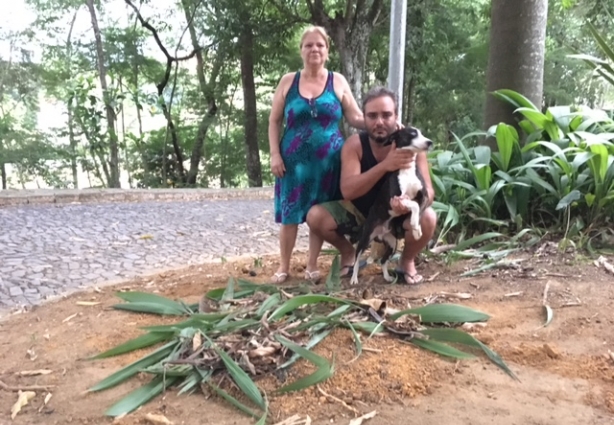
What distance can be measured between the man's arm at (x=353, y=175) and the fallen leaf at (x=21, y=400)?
1.69 m

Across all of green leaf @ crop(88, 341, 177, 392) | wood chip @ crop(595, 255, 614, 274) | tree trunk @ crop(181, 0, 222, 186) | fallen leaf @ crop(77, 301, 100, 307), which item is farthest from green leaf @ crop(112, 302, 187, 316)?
tree trunk @ crop(181, 0, 222, 186)

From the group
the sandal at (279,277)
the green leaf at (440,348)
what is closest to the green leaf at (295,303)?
the green leaf at (440,348)

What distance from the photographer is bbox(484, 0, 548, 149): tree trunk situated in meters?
3.90

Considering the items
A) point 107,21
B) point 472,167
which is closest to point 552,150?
point 472,167

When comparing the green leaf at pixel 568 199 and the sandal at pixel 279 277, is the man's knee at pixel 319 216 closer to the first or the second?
the sandal at pixel 279 277

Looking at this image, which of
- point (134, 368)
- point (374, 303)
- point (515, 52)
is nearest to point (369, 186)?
point (374, 303)

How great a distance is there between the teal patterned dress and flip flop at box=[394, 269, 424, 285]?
557mm

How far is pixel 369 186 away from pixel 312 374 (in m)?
1.20

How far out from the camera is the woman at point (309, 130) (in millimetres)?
3105

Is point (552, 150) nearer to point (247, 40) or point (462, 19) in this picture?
point (247, 40)

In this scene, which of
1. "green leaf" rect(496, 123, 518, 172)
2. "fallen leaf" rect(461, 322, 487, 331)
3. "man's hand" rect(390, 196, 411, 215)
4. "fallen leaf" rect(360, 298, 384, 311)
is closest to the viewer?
"fallen leaf" rect(461, 322, 487, 331)

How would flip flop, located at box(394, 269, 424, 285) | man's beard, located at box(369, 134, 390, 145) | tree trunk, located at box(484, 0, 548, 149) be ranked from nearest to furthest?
man's beard, located at box(369, 134, 390, 145) < flip flop, located at box(394, 269, 424, 285) < tree trunk, located at box(484, 0, 548, 149)

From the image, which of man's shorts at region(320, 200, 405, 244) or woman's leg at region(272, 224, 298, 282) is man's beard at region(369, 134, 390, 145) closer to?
man's shorts at region(320, 200, 405, 244)

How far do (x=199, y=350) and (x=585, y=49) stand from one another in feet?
42.6
